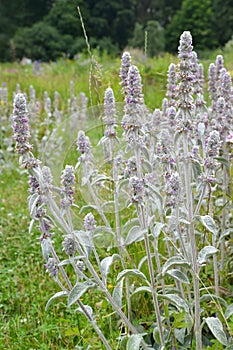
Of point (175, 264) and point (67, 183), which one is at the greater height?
point (67, 183)

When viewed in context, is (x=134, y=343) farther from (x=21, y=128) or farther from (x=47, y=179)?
(x=21, y=128)

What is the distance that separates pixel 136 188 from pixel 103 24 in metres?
23.1

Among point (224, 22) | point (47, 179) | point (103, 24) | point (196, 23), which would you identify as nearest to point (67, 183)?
point (47, 179)

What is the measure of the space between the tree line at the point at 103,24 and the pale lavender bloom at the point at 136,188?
56.4ft

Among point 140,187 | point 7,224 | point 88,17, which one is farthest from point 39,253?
point 88,17

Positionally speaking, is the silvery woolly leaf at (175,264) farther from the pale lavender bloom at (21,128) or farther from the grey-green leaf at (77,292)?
the pale lavender bloom at (21,128)

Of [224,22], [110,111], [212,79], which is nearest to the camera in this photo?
[110,111]

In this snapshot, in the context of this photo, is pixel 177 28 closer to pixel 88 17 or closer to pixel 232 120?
pixel 88 17

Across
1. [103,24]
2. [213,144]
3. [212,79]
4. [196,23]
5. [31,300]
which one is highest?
[103,24]

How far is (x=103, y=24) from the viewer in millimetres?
23391

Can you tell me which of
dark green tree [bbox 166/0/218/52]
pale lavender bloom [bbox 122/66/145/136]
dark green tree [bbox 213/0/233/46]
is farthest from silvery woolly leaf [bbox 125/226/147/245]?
dark green tree [bbox 213/0/233/46]

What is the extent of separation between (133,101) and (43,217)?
0.50 m

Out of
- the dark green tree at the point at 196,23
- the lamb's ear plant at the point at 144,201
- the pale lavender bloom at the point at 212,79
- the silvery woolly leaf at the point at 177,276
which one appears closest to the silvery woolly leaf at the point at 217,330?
the lamb's ear plant at the point at 144,201

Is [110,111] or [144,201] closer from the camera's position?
[144,201]
